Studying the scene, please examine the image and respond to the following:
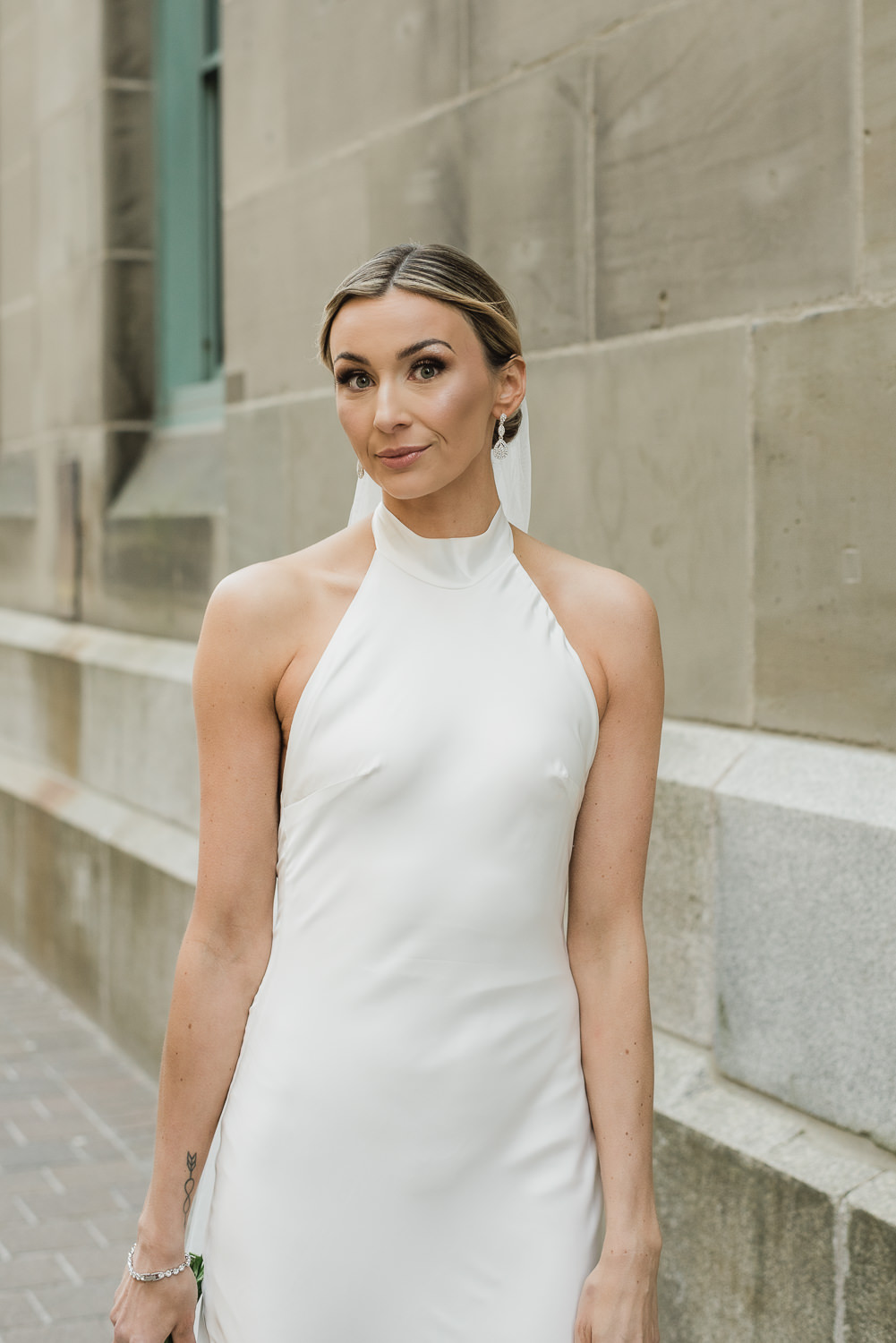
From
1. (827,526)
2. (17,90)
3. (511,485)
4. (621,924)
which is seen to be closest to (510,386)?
(511,485)

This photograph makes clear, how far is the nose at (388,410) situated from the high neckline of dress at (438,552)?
0.21 m

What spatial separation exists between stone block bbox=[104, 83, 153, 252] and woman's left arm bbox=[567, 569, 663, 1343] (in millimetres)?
5721

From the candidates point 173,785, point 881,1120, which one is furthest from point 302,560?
point 173,785

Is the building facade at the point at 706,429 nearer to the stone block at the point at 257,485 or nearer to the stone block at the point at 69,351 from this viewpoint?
the stone block at the point at 257,485

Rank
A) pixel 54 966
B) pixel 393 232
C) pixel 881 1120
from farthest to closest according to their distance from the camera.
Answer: pixel 54 966
pixel 393 232
pixel 881 1120

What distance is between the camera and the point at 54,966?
23.6 ft

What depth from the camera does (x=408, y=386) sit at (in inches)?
79.1

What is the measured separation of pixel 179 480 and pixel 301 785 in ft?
15.9

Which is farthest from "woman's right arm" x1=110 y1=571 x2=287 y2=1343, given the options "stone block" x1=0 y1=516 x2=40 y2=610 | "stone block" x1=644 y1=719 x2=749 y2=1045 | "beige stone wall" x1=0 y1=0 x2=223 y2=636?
"stone block" x1=0 y1=516 x2=40 y2=610

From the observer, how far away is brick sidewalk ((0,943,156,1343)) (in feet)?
13.7

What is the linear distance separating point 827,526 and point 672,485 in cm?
51

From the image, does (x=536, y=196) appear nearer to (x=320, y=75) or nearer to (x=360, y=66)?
(x=360, y=66)

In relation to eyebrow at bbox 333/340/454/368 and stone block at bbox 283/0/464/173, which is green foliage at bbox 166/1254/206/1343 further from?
stone block at bbox 283/0/464/173

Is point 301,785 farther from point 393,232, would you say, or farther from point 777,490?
point 393,232
